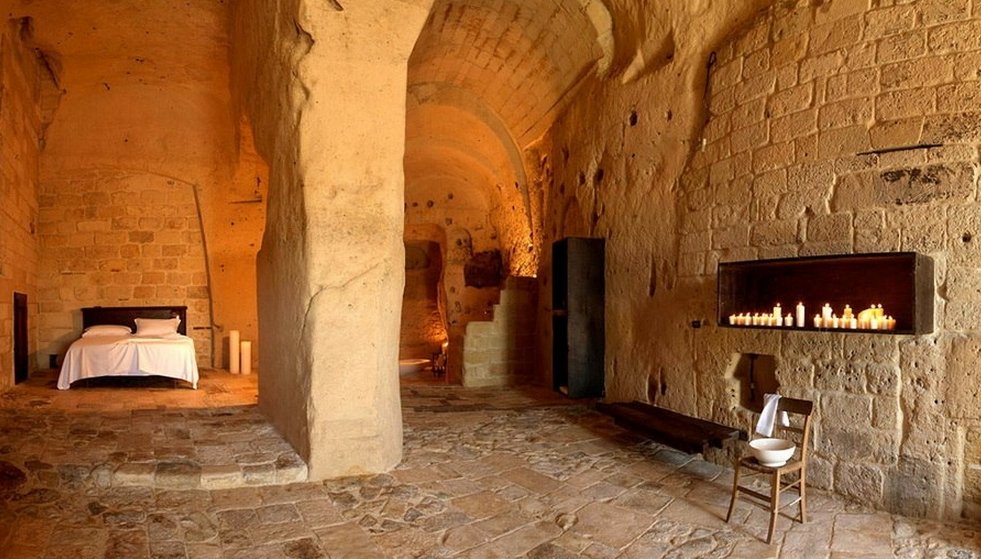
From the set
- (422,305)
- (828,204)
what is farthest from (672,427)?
(422,305)

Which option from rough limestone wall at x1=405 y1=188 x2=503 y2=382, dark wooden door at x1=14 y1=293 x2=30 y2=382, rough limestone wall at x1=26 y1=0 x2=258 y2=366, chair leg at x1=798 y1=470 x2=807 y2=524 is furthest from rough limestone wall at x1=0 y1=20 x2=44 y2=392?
chair leg at x1=798 y1=470 x2=807 y2=524

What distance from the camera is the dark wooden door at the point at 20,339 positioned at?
Answer: 685 cm

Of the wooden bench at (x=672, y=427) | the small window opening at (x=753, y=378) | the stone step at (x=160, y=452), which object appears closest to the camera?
the stone step at (x=160, y=452)

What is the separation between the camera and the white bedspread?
6.50 meters

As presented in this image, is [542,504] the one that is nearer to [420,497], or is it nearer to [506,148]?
[420,497]

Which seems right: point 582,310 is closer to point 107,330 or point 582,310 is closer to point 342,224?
point 342,224

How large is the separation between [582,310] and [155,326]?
19.6 ft

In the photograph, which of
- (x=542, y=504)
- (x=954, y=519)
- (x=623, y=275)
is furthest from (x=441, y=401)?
(x=954, y=519)

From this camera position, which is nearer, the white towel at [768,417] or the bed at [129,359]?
the white towel at [768,417]

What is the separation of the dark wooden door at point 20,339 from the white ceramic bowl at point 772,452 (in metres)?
8.06

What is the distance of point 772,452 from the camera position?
3.14 meters

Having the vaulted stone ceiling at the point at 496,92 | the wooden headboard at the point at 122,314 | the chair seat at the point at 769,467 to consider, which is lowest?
the chair seat at the point at 769,467

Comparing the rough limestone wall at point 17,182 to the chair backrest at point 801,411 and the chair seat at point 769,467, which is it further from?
the chair backrest at point 801,411

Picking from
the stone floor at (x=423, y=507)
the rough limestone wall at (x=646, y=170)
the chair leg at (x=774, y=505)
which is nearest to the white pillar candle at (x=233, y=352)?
the stone floor at (x=423, y=507)
